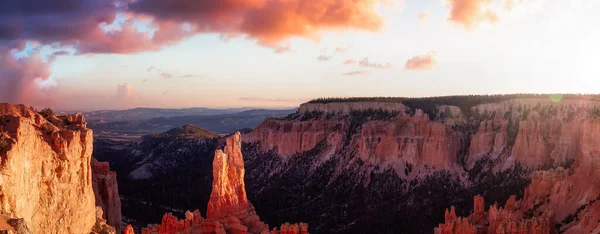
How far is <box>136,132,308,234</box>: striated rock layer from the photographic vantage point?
1308 inches

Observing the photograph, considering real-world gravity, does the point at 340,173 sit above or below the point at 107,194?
below

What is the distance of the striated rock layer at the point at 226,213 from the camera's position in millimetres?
33219

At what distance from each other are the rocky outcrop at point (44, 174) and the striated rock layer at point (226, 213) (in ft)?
42.4

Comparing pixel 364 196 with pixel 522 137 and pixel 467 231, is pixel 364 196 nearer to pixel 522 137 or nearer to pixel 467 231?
pixel 522 137

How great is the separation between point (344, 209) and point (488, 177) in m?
20.1

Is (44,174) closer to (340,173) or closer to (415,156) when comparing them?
(415,156)

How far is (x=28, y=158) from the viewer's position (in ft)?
49.0

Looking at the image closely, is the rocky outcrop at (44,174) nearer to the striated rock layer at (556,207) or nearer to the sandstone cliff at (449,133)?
the striated rock layer at (556,207)

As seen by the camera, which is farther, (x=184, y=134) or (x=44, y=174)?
(x=184, y=134)

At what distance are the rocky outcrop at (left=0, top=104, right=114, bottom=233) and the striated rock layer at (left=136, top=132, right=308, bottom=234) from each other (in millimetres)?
12926

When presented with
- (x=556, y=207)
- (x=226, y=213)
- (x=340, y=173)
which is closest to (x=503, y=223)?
(x=556, y=207)

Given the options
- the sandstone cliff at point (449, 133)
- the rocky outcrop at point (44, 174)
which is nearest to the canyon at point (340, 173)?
the rocky outcrop at point (44, 174)

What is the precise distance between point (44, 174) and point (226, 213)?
795 inches

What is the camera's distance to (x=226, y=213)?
3531 cm
